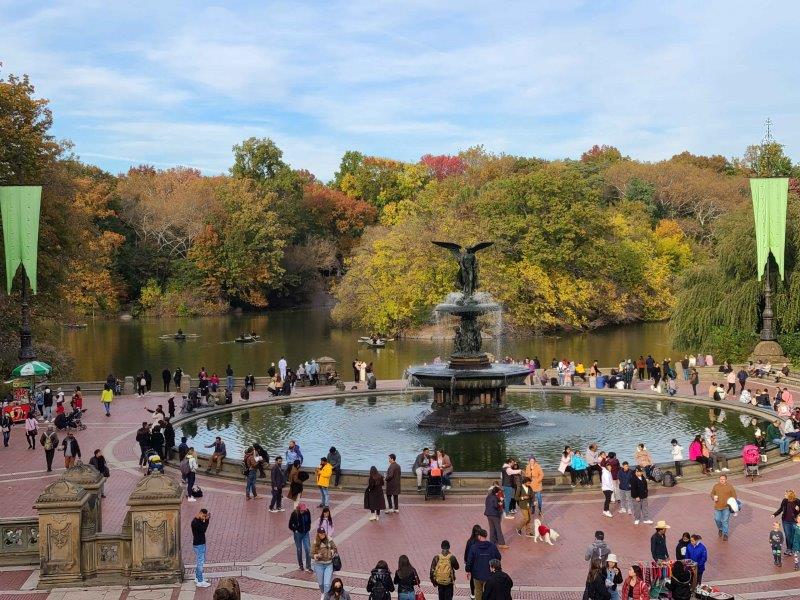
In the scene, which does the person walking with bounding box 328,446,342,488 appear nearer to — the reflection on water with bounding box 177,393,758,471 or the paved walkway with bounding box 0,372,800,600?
the paved walkway with bounding box 0,372,800,600

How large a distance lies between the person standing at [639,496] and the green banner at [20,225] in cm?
2620

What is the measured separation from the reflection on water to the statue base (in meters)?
10.6

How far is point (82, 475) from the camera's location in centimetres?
1756

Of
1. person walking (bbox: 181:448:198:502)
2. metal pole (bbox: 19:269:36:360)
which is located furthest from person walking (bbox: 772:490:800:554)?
metal pole (bbox: 19:269:36:360)

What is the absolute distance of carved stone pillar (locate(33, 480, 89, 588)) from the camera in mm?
15930

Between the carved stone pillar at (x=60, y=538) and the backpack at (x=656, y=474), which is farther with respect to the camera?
the backpack at (x=656, y=474)

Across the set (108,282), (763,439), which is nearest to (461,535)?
(763,439)

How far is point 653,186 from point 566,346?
126 ft

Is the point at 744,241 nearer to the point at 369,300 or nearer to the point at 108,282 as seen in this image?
the point at 369,300

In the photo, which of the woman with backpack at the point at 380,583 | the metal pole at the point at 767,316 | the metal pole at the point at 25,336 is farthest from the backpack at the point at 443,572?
the metal pole at the point at 767,316

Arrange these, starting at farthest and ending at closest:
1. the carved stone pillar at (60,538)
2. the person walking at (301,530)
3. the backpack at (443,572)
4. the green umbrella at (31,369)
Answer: the green umbrella at (31,369) → the person walking at (301,530) → the carved stone pillar at (60,538) → the backpack at (443,572)

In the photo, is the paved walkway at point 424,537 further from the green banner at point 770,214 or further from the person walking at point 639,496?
the green banner at point 770,214

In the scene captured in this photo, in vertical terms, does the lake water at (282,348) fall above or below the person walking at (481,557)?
above

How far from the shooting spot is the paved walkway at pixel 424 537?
15.8m
